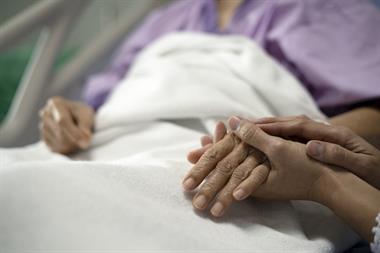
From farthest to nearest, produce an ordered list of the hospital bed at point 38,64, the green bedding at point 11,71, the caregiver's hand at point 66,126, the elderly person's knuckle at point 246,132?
1. the green bedding at point 11,71
2. the hospital bed at point 38,64
3. the caregiver's hand at point 66,126
4. the elderly person's knuckle at point 246,132

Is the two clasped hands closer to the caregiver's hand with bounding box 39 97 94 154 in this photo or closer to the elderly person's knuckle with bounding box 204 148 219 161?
the elderly person's knuckle with bounding box 204 148 219 161

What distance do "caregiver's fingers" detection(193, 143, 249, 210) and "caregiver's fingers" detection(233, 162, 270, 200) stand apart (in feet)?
0.10

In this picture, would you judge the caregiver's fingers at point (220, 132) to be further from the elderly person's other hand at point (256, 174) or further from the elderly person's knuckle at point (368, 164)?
the elderly person's knuckle at point (368, 164)

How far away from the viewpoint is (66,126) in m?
1.03

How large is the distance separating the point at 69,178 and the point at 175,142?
1.01 ft

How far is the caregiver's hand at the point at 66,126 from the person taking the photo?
1010 millimetres

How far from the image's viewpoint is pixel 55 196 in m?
A: 0.61

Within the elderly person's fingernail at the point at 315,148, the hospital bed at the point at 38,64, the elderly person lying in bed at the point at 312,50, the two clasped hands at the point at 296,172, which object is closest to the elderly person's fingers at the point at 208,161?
the two clasped hands at the point at 296,172

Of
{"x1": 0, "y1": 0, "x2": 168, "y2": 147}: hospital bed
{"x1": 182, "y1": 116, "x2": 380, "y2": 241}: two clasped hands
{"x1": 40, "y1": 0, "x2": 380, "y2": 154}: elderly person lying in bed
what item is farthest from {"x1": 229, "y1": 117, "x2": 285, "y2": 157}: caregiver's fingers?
{"x1": 0, "y1": 0, "x2": 168, "y2": 147}: hospital bed

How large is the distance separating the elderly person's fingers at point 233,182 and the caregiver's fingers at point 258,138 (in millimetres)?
21

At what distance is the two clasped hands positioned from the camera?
2.16 feet

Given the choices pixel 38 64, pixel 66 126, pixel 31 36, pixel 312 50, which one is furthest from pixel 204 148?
pixel 31 36

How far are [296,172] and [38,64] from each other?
3.04 ft

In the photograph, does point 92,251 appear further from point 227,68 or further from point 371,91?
point 371,91
